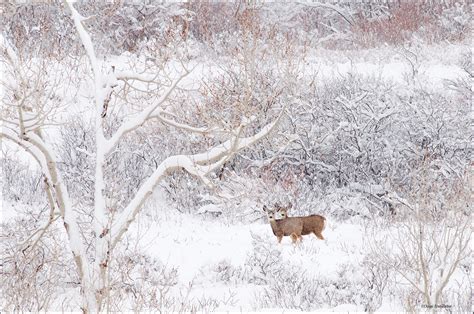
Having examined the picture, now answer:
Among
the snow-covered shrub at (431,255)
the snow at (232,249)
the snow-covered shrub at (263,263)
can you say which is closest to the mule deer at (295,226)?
the snow at (232,249)

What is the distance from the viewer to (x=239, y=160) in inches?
676

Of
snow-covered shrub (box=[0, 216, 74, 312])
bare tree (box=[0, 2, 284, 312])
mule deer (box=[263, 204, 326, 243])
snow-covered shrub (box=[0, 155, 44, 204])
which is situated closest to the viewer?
bare tree (box=[0, 2, 284, 312])

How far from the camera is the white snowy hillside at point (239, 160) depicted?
9.61 meters

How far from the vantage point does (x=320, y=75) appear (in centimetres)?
1880

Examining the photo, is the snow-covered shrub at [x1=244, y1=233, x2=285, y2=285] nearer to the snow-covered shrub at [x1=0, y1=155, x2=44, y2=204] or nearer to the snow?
the snow

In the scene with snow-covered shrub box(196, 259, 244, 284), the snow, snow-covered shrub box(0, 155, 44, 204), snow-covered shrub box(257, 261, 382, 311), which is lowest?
snow-covered shrub box(257, 261, 382, 311)

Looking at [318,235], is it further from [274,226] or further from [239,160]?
[239,160]

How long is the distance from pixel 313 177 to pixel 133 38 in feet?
25.1

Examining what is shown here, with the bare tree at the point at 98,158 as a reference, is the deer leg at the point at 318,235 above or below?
below

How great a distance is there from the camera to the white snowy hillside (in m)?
9.61

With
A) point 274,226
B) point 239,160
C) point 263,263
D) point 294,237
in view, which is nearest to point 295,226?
point 294,237

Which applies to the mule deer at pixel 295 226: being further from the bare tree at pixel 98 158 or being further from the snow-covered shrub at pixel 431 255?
the bare tree at pixel 98 158

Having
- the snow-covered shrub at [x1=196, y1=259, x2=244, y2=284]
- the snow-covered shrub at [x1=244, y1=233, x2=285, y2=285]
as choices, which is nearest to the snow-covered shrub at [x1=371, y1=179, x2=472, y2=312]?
the snow-covered shrub at [x1=244, y1=233, x2=285, y2=285]

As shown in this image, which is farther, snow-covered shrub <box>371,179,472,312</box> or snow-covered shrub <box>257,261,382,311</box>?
snow-covered shrub <box>257,261,382,311</box>
